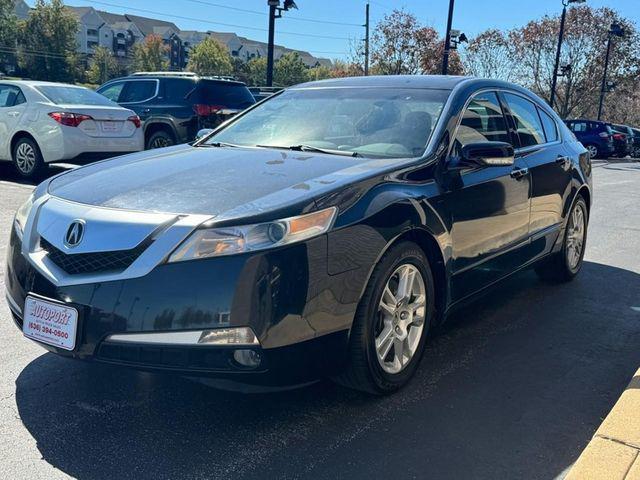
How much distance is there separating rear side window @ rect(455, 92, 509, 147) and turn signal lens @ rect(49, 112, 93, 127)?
6719 mm

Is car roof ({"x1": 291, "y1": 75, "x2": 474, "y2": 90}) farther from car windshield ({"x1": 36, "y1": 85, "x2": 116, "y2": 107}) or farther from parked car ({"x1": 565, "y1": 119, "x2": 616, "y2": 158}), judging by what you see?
parked car ({"x1": 565, "y1": 119, "x2": 616, "y2": 158})

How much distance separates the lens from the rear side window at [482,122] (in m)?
3.99

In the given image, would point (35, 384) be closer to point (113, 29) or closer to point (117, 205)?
point (117, 205)

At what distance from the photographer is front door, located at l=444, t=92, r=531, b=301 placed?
371cm

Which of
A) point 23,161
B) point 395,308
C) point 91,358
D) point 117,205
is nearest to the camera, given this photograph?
point 91,358

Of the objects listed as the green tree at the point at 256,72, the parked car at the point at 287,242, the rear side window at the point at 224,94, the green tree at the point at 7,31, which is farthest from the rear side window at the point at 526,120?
the green tree at the point at 256,72

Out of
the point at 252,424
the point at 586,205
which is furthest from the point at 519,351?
the point at 586,205

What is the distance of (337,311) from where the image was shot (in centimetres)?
282

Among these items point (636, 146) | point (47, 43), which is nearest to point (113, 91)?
point (636, 146)

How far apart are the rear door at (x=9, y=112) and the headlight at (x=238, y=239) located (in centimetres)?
811

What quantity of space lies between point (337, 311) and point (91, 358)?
1.04 metres

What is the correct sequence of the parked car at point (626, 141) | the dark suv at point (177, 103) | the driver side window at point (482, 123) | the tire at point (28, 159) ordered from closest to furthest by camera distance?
the driver side window at point (482, 123) → the tire at point (28, 159) → the dark suv at point (177, 103) → the parked car at point (626, 141)

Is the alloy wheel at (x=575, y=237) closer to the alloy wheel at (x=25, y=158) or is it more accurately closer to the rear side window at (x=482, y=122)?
the rear side window at (x=482, y=122)

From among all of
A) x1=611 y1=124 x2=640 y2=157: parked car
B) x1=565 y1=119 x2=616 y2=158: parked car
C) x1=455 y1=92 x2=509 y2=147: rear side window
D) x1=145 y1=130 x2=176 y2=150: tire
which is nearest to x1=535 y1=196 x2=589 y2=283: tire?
x1=455 y1=92 x2=509 y2=147: rear side window
